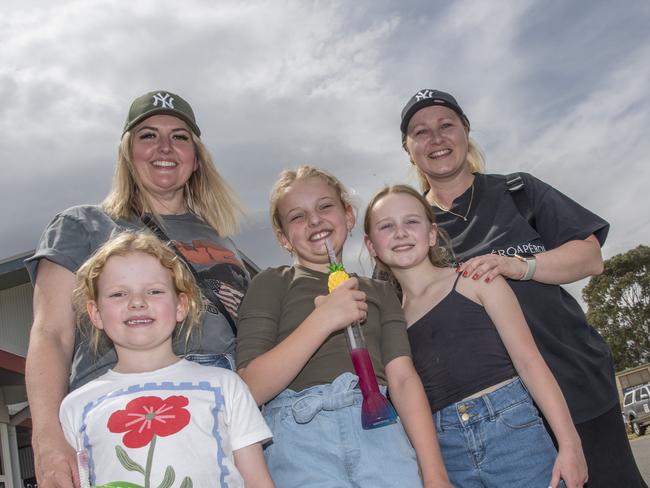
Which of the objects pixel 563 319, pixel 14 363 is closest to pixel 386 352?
pixel 563 319

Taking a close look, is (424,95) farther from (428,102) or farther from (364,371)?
(364,371)

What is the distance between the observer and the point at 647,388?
81.8 feet

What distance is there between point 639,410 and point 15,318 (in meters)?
22.5

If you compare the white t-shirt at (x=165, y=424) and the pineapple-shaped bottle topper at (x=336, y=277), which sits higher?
the pineapple-shaped bottle topper at (x=336, y=277)

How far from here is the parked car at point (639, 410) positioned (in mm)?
24062

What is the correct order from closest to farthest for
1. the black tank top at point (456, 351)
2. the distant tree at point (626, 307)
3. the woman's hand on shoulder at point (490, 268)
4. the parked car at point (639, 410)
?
the black tank top at point (456, 351) → the woman's hand on shoulder at point (490, 268) → the parked car at point (639, 410) → the distant tree at point (626, 307)

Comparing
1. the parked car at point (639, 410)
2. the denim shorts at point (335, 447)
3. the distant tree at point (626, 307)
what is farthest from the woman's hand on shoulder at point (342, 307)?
the distant tree at point (626, 307)

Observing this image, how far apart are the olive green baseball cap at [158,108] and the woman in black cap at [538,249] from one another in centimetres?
135

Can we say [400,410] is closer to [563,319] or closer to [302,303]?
[302,303]

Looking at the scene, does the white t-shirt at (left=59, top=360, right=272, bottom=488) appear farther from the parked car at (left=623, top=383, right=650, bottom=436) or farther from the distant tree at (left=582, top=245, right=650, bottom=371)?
the distant tree at (left=582, top=245, right=650, bottom=371)

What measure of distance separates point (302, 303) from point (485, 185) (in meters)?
1.41

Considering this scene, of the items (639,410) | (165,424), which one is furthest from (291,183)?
(639,410)

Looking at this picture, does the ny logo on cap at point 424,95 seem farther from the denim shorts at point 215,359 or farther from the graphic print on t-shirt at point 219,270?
the denim shorts at point 215,359

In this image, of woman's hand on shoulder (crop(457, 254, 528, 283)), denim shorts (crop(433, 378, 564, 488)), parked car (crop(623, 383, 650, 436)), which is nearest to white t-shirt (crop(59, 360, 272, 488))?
denim shorts (crop(433, 378, 564, 488))
